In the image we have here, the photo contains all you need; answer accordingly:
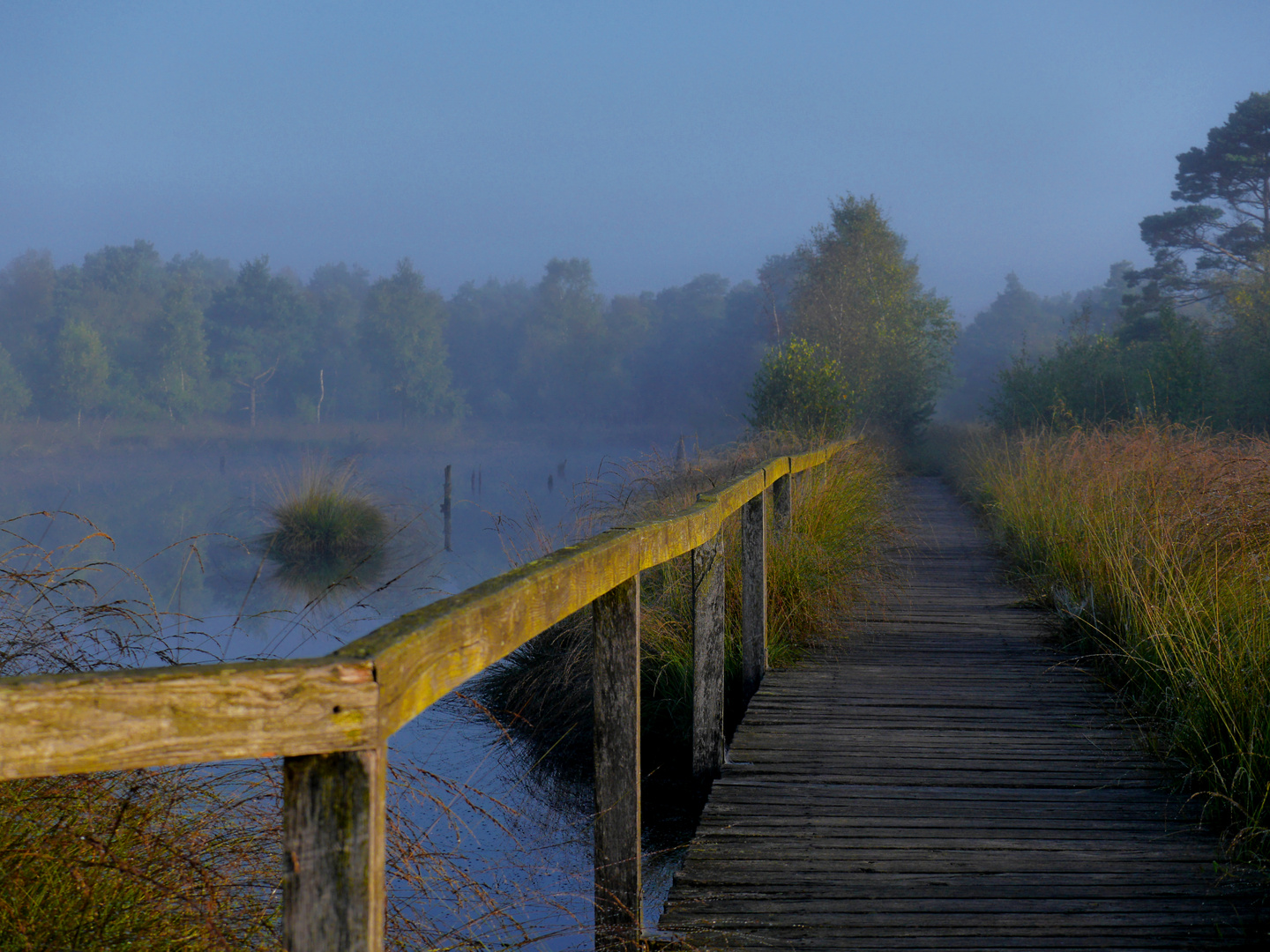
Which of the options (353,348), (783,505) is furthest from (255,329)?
(783,505)

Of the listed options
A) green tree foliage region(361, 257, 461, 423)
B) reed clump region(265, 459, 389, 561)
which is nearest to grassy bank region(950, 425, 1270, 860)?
reed clump region(265, 459, 389, 561)

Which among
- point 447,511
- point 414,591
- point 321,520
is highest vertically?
point 321,520

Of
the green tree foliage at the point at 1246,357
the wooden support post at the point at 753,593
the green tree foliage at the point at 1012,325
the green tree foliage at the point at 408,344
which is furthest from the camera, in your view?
the green tree foliage at the point at 1012,325

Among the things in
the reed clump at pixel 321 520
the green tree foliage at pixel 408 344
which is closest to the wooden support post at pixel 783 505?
the reed clump at pixel 321 520

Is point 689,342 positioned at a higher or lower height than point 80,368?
higher

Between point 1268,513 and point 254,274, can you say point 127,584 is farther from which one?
point 254,274

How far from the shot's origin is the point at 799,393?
1808 centimetres

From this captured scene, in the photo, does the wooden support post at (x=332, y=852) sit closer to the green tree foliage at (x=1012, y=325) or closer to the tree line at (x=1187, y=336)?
the tree line at (x=1187, y=336)

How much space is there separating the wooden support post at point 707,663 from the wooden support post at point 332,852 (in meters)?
2.79

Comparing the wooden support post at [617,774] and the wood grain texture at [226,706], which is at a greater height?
the wood grain texture at [226,706]

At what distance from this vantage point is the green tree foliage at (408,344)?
62281mm

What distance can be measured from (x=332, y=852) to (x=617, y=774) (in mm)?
1340

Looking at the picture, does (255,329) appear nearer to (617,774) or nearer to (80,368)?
(80,368)

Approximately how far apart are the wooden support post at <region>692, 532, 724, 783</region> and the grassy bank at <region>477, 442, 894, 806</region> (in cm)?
62
